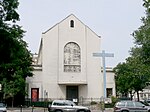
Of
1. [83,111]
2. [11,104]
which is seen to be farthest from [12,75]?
[83,111]

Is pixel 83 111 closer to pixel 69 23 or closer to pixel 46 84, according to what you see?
pixel 46 84

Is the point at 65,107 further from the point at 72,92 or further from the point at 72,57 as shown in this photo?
the point at 72,57

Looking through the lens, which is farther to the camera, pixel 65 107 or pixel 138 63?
pixel 138 63

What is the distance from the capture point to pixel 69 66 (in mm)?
57469

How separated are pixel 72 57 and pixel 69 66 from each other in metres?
1.83

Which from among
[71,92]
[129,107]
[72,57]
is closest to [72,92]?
[71,92]

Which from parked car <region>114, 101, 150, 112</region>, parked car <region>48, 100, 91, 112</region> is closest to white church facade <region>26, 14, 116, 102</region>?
parked car <region>48, 100, 91, 112</region>

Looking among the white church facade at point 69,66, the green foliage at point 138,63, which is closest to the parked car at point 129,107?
the green foliage at point 138,63

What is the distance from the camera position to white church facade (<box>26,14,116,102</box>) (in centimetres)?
5609

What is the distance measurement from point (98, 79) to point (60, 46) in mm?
9444

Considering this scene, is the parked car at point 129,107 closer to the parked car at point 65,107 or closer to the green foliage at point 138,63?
the parked car at point 65,107

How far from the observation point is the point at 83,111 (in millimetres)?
30797

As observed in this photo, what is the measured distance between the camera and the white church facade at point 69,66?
184ft

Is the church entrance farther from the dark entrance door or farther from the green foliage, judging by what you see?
the green foliage
